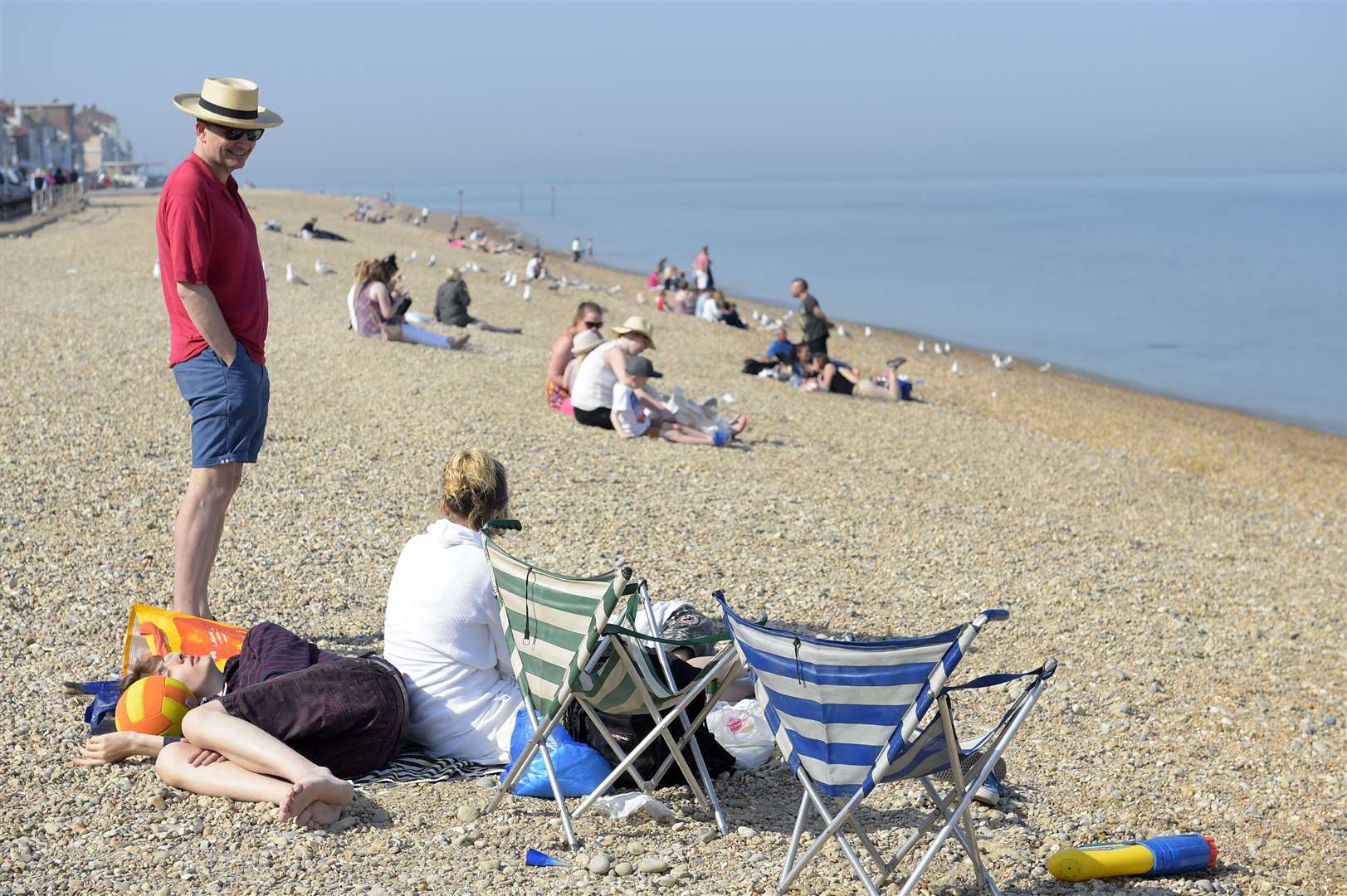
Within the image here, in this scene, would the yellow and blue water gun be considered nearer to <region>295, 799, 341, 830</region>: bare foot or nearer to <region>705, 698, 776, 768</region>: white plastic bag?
<region>705, 698, 776, 768</region>: white plastic bag

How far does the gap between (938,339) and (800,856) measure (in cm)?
2437

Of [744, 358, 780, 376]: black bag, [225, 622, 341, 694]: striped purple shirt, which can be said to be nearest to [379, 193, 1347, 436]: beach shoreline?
[744, 358, 780, 376]: black bag

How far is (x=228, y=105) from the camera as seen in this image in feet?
15.3

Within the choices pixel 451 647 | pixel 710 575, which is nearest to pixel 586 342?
pixel 710 575

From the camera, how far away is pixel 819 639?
3.11 meters

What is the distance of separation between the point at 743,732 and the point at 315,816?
1.49 meters

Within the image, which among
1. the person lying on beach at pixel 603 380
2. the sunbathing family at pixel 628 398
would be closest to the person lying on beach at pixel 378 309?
the sunbathing family at pixel 628 398

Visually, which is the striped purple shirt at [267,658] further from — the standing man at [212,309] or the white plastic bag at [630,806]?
the white plastic bag at [630,806]

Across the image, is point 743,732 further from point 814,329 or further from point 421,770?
point 814,329

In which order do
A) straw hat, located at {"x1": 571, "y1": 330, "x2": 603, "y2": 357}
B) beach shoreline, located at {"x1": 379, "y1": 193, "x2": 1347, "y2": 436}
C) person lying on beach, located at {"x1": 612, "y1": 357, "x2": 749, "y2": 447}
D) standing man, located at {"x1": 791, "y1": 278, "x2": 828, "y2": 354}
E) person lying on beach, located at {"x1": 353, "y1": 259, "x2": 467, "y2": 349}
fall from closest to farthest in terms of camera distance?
person lying on beach, located at {"x1": 612, "y1": 357, "x2": 749, "y2": 447} < straw hat, located at {"x1": 571, "y1": 330, "x2": 603, "y2": 357} < person lying on beach, located at {"x1": 353, "y1": 259, "x2": 467, "y2": 349} < standing man, located at {"x1": 791, "y1": 278, "x2": 828, "y2": 354} < beach shoreline, located at {"x1": 379, "y1": 193, "x2": 1347, "y2": 436}

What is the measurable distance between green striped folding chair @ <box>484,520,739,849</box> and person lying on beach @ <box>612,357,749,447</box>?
19.3 feet

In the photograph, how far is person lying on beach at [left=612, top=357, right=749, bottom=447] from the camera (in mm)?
9719

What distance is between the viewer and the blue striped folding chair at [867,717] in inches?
120

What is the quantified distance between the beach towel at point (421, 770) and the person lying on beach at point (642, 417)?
5806 millimetres
